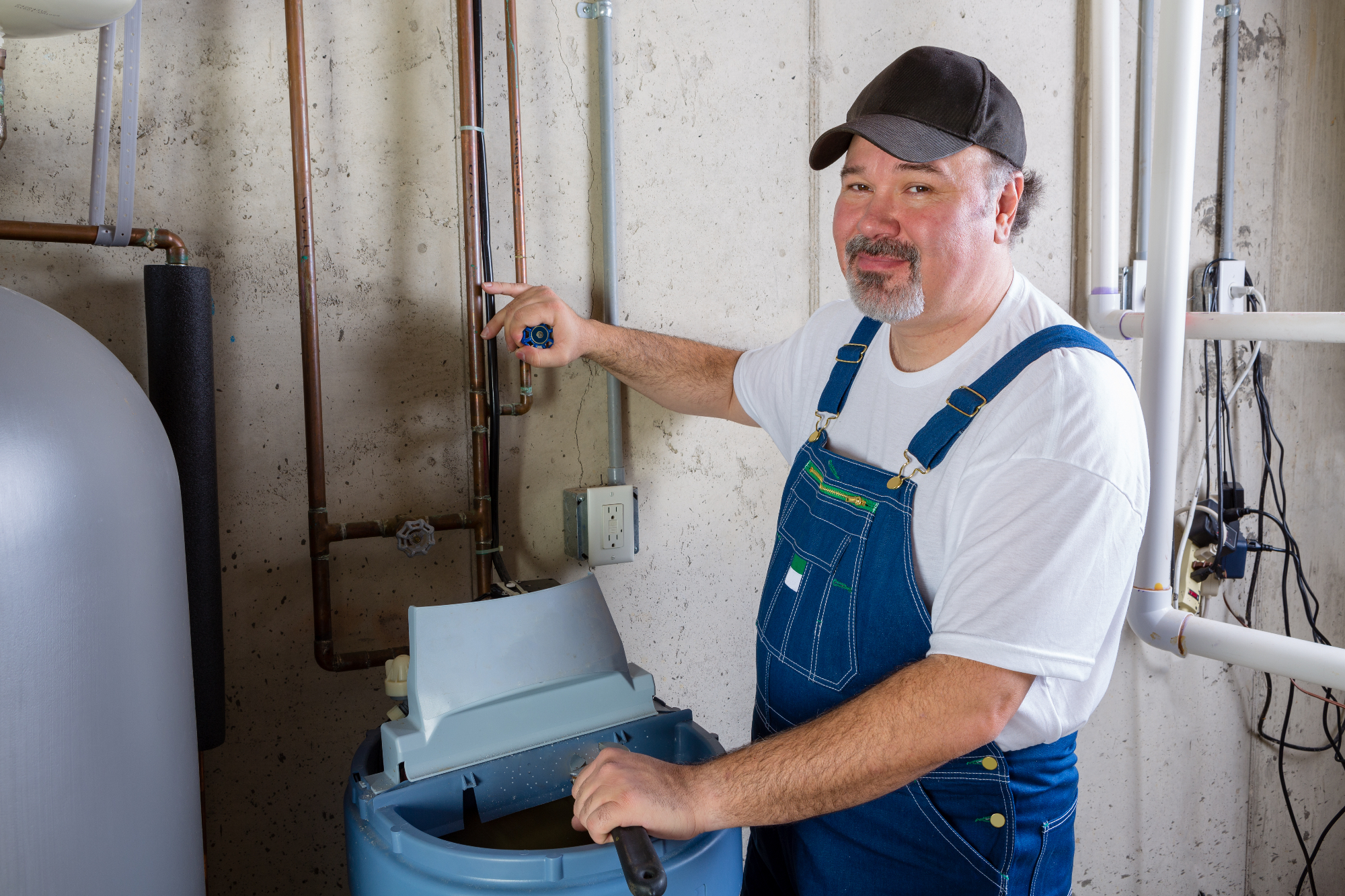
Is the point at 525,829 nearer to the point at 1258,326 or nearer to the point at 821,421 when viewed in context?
the point at 821,421

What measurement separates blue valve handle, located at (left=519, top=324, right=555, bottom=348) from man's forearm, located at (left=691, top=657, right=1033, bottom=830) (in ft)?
2.07

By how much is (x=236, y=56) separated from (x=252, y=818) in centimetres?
105

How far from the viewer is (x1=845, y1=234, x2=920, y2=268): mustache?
3.48 ft

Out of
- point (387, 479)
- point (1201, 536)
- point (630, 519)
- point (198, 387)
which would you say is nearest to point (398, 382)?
point (387, 479)

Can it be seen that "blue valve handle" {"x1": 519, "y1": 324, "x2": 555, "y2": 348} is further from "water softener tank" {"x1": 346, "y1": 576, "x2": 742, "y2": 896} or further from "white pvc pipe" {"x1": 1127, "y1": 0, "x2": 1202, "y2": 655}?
"white pvc pipe" {"x1": 1127, "y1": 0, "x2": 1202, "y2": 655}

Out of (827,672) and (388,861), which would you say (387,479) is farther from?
(827,672)

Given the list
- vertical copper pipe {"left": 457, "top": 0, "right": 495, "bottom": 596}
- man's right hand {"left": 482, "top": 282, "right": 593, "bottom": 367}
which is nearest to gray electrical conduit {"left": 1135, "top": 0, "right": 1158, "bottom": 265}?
man's right hand {"left": 482, "top": 282, "right": 593, "bottom": 367}

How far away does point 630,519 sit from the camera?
4.73 feet

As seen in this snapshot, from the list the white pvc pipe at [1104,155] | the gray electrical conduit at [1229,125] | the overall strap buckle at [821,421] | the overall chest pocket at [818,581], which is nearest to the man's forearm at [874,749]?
the overall chest pocket at [818,581]

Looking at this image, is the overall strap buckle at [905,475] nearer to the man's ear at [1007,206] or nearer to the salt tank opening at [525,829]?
the man's ear at [1007,206]

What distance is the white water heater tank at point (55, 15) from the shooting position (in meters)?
0.82

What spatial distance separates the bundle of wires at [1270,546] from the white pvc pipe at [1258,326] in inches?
13.6

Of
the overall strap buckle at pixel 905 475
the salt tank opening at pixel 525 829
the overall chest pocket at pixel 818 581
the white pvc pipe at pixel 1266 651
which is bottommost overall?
the salt tank opening at pixel 525 829

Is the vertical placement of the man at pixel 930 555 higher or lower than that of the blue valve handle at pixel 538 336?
lower
